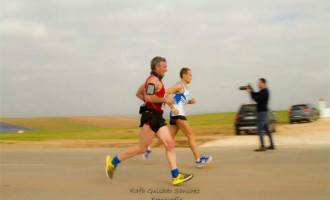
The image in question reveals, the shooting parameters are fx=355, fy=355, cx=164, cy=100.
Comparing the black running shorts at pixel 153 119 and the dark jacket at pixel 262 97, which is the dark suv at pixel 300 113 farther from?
the black running shorts at pixel 153 119

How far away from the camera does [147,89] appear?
213 inches

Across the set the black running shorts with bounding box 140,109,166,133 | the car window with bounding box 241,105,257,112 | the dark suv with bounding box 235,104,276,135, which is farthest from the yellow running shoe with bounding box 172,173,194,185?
the car window with bounding box 241,105,257,112

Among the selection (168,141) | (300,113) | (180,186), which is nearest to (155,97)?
(168,141)

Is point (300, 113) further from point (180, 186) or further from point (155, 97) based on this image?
point (155, 97)

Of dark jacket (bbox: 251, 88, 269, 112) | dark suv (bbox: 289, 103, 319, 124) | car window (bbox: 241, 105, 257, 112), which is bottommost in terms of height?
dark suv (bbox: 289, 103, 319, 124)

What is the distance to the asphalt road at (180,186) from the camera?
199 inches

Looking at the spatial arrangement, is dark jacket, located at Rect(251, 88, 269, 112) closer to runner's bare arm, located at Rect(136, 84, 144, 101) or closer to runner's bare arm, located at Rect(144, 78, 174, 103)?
runner's bare arm, located at Rect(136, 84, 144, 101)

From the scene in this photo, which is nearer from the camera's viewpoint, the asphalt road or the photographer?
the asphalt road

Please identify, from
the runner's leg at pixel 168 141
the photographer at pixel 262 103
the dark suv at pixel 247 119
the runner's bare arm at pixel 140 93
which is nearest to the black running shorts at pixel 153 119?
the runner's leg at pixel 168 141

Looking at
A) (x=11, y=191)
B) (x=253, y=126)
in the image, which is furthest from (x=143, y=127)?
(x=253, y=126)

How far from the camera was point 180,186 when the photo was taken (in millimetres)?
5539

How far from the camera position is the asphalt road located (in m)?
5.05

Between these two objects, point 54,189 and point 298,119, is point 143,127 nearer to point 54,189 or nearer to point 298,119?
point 54,189

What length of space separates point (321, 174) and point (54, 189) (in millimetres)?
4635
